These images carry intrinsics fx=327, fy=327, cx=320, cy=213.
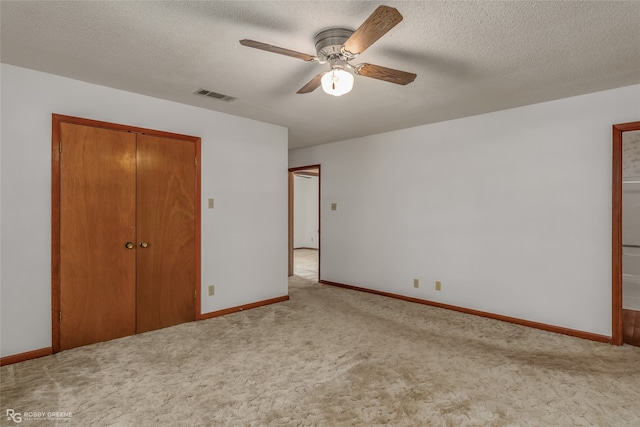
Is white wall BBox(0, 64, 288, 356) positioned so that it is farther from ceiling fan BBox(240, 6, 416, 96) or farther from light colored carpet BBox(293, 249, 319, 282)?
ceiling fan BBox(240, 6, 416, 96)

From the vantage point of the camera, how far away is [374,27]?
1.65 m

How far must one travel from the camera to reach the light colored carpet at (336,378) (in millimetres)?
2039

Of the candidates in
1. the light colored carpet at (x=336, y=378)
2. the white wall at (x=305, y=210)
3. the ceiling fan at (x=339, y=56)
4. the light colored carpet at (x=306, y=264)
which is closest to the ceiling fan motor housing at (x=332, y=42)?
the ceiling fan at (x=339, y=56)

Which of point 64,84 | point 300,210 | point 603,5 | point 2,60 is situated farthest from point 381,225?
point 300,210

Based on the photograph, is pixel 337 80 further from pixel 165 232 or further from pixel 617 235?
pixel 617 235

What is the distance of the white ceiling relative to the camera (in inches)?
74.8

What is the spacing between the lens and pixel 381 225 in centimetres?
500

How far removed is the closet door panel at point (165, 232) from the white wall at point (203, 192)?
0.17 m

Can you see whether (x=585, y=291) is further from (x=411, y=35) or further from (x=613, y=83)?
(x=411, y=35)

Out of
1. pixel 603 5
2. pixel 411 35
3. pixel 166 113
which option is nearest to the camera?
pixel 603 5

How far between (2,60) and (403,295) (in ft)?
16.0

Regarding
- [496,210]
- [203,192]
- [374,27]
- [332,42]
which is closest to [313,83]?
[332,42]

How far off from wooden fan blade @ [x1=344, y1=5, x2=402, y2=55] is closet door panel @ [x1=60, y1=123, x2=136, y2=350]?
253 cm

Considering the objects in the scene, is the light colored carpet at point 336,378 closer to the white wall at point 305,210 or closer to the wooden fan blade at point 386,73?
the wooden fan blade at point 386,73
